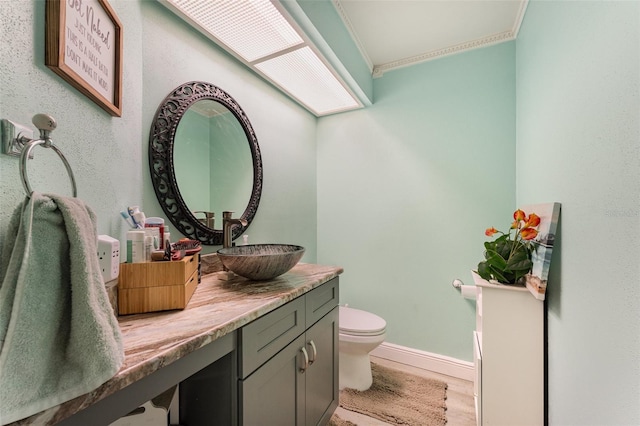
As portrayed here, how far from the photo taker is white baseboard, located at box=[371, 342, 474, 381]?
1847mm

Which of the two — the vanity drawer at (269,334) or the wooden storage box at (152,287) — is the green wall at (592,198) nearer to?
the vanity drawer at (269,334)

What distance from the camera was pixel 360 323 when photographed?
1.73 metres

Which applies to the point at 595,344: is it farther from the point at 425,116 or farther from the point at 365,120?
the point at 365,120

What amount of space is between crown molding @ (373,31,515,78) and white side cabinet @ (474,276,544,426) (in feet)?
5.72

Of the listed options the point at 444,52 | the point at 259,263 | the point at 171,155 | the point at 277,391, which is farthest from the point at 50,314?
the point at 444,52

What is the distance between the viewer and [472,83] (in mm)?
1867

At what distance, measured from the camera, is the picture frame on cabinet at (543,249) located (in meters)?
1.08

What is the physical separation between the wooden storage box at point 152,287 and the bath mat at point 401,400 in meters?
1.37

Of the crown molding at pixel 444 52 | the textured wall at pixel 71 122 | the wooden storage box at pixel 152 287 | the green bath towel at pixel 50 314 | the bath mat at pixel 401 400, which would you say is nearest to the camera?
the green bath towel at pixel 50 314

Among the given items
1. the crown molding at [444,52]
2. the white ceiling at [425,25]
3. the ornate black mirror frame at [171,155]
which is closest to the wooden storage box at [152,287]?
the ornate black mirror frame at [171,155]

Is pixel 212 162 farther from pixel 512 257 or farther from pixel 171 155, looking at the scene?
pixel 512 257

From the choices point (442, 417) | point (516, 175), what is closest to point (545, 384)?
point (442, 417)

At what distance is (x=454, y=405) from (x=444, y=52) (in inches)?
99.2

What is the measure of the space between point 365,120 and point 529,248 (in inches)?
61.2
